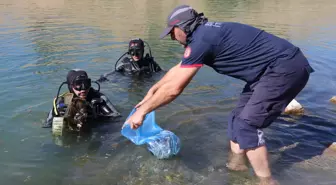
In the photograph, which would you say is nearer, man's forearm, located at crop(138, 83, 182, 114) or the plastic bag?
man's forearm, located at crop(138, 83, 182, 114)

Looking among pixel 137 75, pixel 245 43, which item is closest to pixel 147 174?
pixel 245 43

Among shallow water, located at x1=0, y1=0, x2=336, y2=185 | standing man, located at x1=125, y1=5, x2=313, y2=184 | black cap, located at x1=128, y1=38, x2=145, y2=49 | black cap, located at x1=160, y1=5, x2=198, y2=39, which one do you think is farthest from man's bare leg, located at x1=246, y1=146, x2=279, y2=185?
black cap, located at x1=128, y1=38, x2=145, y2=49

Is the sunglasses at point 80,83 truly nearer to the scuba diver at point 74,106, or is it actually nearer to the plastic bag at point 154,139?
the scuba diver at point 74,106

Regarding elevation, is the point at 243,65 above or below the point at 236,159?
above

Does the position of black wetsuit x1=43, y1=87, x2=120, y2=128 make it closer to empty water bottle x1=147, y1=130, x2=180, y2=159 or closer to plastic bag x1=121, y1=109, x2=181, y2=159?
plastic bag x1=121, y1=109, x2=181, y2=159

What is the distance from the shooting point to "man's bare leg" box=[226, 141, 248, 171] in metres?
4.31

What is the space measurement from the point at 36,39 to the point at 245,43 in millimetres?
10382

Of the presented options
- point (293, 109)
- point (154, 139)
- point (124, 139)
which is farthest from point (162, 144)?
point (293, 109)

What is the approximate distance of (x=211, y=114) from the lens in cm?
620

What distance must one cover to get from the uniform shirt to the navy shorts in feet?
0.27

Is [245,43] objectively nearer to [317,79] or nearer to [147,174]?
[147,174]

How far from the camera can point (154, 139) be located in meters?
4.40

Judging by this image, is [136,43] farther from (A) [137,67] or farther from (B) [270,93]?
(B) [270,93]

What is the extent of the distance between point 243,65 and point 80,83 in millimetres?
2552
